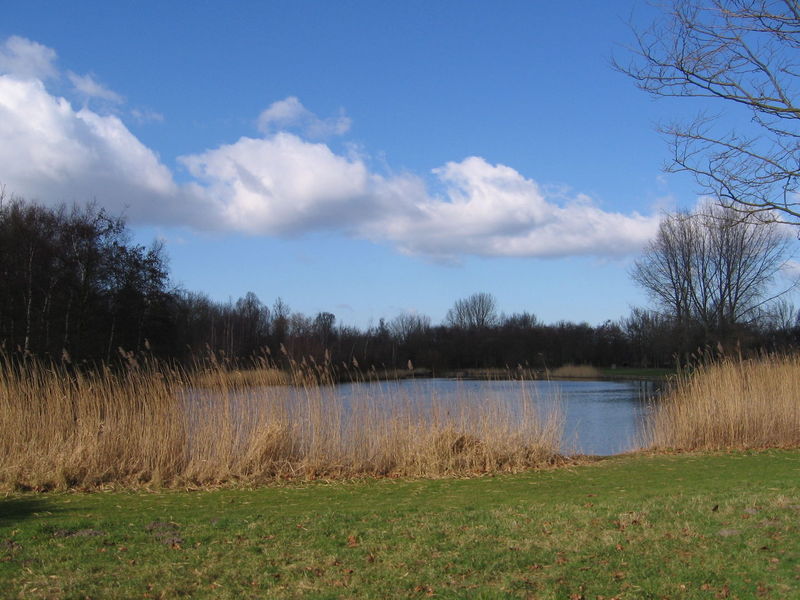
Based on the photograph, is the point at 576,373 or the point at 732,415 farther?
the point at 576,373

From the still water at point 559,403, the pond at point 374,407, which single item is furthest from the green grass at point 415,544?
the still water at point 559,403

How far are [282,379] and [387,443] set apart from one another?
189cm

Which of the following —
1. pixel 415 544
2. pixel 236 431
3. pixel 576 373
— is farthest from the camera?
pixel 576 373

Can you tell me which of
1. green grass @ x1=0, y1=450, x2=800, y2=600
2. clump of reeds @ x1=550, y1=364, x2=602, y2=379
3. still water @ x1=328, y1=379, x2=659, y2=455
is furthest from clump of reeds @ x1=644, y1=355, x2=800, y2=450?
clump of reeds @ x1=550, y1=364, x2=602, y2=379

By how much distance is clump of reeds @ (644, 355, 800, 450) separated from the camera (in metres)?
12.2

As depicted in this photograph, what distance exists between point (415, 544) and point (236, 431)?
5.17 metres

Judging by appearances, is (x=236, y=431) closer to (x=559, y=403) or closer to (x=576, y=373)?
(x=559, y=403)

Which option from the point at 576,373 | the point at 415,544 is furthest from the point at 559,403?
the point at 576,373

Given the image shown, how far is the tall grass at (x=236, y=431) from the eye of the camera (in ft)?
29.1

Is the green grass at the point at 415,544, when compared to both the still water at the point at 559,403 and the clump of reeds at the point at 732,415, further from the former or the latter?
the clump of reeds at the point at 732,415

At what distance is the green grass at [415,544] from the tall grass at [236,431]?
1.27 meters

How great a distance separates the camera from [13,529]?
17.7 feet

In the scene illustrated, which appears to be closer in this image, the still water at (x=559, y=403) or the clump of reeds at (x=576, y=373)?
the still water at (x=559, y=403)

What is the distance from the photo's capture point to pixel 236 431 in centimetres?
953
